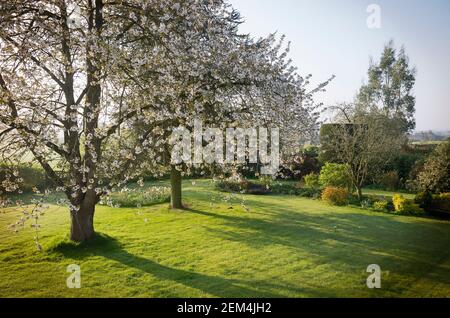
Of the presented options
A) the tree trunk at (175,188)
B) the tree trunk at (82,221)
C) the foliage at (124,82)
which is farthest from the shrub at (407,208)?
the tree trunk at (82,221)

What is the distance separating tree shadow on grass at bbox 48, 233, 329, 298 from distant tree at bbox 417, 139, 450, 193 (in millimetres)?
14517

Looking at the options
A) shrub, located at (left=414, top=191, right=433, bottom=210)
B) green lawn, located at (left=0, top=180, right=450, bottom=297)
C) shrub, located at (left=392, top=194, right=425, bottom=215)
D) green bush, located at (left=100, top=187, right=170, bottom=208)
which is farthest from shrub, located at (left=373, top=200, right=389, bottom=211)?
green bush, located at (left=100, top=187, right=170, bottom=208)

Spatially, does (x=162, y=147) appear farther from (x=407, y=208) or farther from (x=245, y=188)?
(x=245, y=188)

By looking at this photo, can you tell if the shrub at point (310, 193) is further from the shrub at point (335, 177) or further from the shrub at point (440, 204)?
the shrub at point (440, 204)

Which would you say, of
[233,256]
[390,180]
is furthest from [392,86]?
[233,256]

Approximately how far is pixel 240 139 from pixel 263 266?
12.5ft

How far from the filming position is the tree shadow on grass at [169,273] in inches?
341

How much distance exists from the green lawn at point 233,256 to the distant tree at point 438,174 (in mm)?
4045

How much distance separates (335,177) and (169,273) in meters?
15.7

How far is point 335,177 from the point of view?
2295cm

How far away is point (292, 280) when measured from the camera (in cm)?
931
